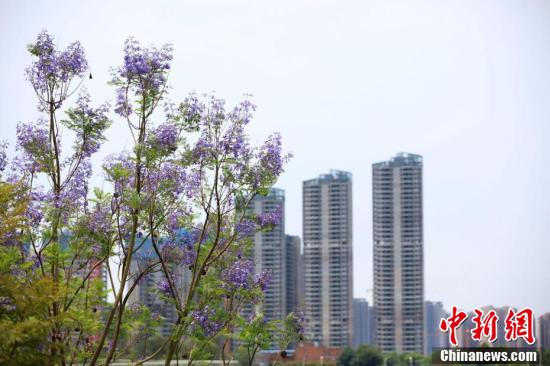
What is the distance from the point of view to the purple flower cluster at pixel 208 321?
914 cm

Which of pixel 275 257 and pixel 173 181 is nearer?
pixel 173 181

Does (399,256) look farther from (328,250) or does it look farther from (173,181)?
(173,181)

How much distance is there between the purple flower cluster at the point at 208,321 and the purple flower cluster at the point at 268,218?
94 centimetres

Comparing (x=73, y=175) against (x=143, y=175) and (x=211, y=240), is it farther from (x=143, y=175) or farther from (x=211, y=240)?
(x=211, y=240)

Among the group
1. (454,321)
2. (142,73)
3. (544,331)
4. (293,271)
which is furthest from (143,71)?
(293,271)

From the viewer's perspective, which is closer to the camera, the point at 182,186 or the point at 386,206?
the point at 182,186

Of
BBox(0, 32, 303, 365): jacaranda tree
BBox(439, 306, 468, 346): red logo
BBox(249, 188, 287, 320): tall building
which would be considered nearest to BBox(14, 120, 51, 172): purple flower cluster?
BBox(0, 32, 303, 365): jacaranda tree

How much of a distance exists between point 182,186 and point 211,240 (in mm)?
809

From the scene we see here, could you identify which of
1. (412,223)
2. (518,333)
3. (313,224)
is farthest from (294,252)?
(518,333)

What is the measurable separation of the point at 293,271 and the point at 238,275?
58.2m

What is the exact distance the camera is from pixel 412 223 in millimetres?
61969

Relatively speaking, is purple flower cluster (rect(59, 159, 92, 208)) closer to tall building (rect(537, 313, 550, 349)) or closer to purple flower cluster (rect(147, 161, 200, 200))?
purple flower cluster (rect(147, 161, 200, 200))

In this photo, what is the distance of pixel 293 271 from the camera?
67375 mm

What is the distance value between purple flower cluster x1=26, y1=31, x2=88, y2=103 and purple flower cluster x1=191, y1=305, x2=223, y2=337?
2.39m
